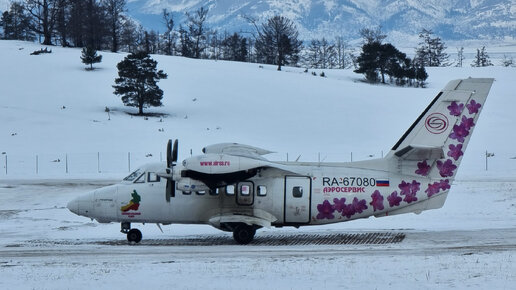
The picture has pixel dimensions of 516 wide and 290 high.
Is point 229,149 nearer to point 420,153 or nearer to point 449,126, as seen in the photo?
point 420,153

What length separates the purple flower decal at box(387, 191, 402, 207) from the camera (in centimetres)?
2319

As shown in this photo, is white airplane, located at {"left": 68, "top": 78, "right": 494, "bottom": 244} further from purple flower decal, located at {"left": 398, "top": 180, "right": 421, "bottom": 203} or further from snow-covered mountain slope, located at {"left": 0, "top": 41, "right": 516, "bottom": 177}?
snow-covered mountain slope, located at {"left": 0, "top": 41, "right": 516, "bottom": 177}

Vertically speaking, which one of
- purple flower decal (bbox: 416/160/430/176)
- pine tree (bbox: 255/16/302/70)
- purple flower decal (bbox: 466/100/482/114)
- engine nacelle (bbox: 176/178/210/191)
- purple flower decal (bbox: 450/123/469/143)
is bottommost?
engine nacelle (bbox: 176/178/210/191)

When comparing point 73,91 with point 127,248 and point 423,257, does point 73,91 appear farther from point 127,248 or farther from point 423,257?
point 423,257

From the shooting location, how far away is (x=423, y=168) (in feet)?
76.4

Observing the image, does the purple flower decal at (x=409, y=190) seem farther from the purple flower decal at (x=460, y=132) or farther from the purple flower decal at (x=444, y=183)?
the purple flower decal at (x=460, y=132)

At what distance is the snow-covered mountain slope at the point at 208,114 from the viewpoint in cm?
5491

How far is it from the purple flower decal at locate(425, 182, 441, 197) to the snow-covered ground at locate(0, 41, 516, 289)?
1.54 metres

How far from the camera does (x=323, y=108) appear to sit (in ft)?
241

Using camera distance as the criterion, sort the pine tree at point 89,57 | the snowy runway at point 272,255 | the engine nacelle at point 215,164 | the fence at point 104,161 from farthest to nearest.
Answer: the pine tree at point 89,57 < the fence at point 104,161 < the engine nacelle at point 215,164 < the snowy runway at point 272,255

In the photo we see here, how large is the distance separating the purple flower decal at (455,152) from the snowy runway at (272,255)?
8.91 ft

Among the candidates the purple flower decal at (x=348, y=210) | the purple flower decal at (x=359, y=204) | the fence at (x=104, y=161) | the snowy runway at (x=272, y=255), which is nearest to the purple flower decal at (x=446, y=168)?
the snowy runway at (x=272, y=255)

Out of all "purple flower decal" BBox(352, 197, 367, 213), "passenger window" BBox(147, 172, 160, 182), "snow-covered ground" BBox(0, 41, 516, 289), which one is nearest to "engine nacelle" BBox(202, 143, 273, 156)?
"passenger window" BBox(147, 172, 160, 182)

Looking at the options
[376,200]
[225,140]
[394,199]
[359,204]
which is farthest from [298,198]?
[225,140]
